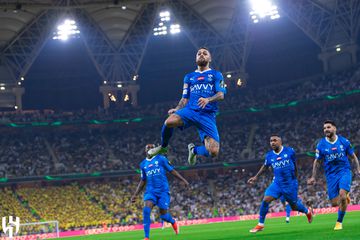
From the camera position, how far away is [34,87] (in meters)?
69.5

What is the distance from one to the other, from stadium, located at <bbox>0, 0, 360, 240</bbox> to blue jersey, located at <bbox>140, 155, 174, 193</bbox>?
91.5 ft

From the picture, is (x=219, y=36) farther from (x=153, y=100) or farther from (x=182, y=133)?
(x=153, y=100)

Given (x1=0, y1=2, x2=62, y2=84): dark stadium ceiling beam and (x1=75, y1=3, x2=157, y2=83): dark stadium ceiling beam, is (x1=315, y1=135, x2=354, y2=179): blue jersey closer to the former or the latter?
(x1=75, y1=3, x2=157, y2=83): dark stadium ceiling beam

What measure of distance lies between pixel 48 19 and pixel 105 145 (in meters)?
16.0

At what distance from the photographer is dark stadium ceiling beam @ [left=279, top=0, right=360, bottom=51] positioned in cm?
5628

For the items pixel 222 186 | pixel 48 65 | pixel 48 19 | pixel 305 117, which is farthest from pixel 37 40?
pixel 305 117

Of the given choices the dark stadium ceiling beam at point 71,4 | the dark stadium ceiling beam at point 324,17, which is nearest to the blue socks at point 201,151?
the dark stadium ceiling beam at point 71,4

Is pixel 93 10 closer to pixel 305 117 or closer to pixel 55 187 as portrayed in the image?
pixel 55 187

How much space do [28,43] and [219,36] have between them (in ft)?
64.0

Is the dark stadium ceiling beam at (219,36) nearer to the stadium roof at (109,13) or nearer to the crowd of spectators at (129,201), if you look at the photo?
the stadium roof at (109,13)

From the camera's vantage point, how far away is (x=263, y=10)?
61.2 m

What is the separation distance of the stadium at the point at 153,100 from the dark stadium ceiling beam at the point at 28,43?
0.16 meters

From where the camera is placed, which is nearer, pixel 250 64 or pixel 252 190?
pixel 252 190

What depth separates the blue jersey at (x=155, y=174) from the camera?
755 inches
